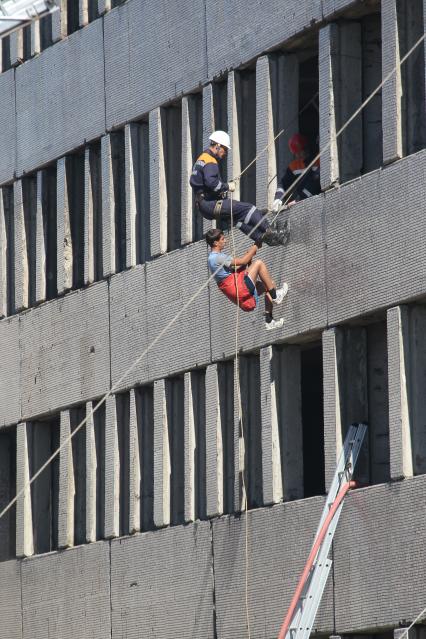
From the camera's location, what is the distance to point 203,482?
30.8 m

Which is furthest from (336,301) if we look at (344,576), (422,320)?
(344,576)

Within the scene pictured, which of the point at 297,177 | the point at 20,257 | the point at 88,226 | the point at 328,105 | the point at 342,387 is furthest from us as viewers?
the point at 20,257

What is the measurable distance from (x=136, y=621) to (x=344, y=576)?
17.1ft

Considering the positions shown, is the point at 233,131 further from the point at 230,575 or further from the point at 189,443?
the point at 230,575

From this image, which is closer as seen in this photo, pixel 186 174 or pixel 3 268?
pixel 186 174

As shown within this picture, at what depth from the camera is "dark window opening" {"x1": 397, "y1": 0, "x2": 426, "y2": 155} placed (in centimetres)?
2692

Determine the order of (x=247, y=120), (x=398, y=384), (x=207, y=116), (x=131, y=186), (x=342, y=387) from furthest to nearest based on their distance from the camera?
(x=131, y=186) → (x=207, y=116) → (x=247, y=120) → (x=342, y=387) → (x=398, y=384)

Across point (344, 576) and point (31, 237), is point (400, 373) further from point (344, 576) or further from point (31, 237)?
point (31, 237)

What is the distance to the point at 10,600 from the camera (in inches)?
1375

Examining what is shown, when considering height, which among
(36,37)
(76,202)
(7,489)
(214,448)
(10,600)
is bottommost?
(10,600)

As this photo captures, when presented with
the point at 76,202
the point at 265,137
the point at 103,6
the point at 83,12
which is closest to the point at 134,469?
the point at 76,202

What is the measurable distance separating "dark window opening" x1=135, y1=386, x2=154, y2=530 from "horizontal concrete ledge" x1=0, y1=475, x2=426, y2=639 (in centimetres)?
45

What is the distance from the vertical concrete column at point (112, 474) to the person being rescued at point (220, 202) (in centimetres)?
503

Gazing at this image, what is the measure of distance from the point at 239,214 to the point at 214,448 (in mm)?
3446
